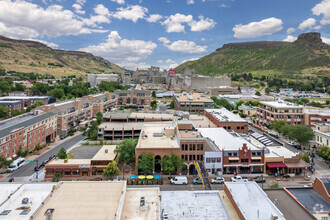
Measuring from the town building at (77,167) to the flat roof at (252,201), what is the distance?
28851mm

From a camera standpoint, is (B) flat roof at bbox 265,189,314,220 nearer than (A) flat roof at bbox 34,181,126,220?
No

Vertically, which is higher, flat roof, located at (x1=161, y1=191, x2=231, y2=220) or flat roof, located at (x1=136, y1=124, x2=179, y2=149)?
flat roof, located at (x1=136, y1=124, x2=179, y2=149)

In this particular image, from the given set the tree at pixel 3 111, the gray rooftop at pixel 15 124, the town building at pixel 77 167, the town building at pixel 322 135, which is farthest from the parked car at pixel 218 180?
the tree at pixel 3 111

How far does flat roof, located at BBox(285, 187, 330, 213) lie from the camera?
86.6ft

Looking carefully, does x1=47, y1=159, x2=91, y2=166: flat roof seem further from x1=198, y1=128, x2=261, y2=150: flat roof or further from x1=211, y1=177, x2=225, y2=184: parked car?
x1=198, y1=128, x2=261, y2=150: flat roof

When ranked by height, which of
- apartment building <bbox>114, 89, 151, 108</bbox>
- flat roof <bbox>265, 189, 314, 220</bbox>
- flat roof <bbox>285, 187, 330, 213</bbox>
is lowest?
flat roof <bbox>285, 187, 330, 213</bbox>

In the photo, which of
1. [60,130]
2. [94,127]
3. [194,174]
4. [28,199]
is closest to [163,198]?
[28,199]

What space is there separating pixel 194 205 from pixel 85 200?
13.1m

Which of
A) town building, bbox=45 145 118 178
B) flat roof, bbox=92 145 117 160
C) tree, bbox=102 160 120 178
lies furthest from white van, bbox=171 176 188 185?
flat roof, bbox=92 145 117 160

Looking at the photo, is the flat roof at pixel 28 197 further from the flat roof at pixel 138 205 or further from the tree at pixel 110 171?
the tree at pixel 110 171

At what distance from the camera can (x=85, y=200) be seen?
2269 centimetres

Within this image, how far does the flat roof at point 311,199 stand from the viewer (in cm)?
2639

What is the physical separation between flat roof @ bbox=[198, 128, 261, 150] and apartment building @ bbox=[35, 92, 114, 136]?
49538 millimetres

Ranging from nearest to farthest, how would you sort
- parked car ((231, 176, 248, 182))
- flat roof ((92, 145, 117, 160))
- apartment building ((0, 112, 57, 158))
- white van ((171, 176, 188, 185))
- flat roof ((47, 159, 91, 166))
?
parked car ((231, 176, 248, 182)), white van ((171, 176, 188, 185)), flat roof ((47, 159, 91, 166)), flat roof ((92, 145, 117, 160)), apartment building ((0, 112, 57, 158))
